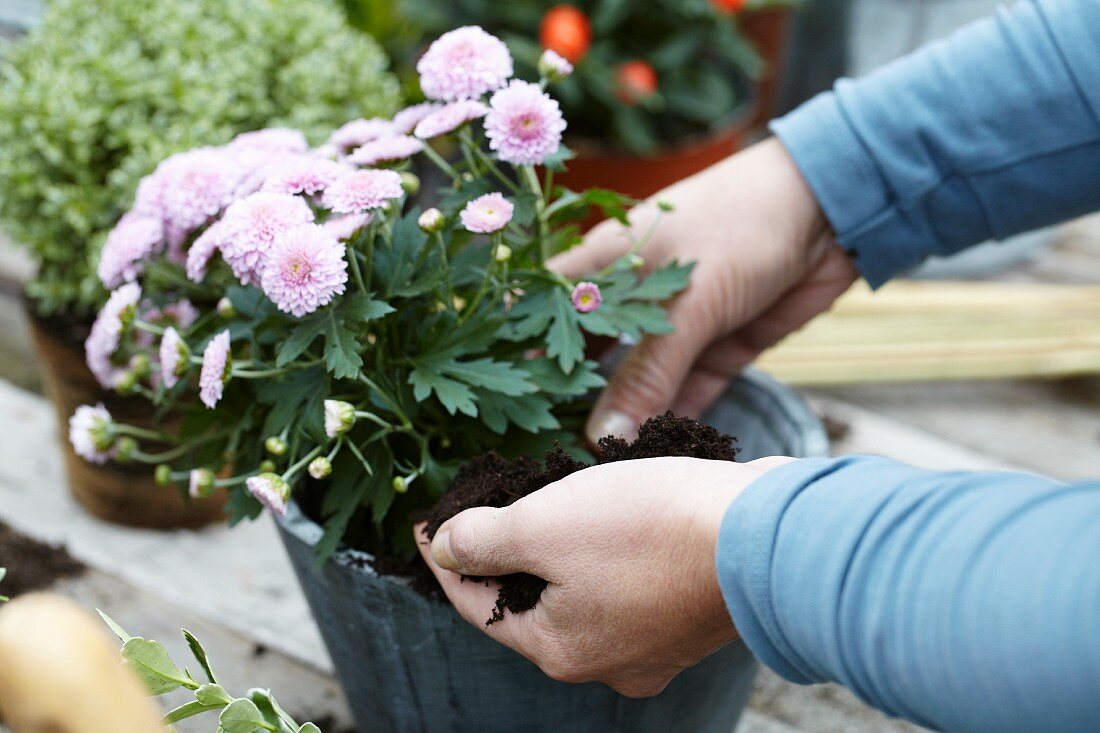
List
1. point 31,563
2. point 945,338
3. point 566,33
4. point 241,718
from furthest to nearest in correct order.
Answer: point 566,33 < point 945,338 < point 31,563 < point 241,718

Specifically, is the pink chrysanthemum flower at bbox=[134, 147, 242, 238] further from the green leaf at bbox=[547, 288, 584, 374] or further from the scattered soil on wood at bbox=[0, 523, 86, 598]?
the scattered soil on wood at bbox=[0, 523, 86, 598]

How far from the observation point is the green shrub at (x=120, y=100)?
4.10 ft

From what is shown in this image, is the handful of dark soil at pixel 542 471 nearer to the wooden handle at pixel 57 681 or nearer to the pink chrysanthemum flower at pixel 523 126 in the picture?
the pink chrysanthemum flower at pixel 523 126

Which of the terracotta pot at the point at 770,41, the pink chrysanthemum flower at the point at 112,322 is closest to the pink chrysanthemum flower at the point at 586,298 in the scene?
the pink chrysanthemum flower at the point at 112,322

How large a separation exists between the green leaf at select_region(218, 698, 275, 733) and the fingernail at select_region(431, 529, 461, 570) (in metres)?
0.16

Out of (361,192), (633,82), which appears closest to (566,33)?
(633,82)

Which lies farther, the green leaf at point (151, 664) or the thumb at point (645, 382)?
the thumb at point (645, 382)

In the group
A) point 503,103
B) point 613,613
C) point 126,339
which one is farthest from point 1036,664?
point 126,339

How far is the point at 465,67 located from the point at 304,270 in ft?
0.82

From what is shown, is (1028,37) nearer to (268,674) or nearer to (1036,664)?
(1036,664)


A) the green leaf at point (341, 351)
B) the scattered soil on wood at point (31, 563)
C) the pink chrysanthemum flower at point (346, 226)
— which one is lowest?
the scattered soil on wood at point (31, 563)

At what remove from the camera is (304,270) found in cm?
71

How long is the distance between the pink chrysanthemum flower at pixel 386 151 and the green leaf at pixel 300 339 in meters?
0.14

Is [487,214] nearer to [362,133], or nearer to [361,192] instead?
[361,192]
